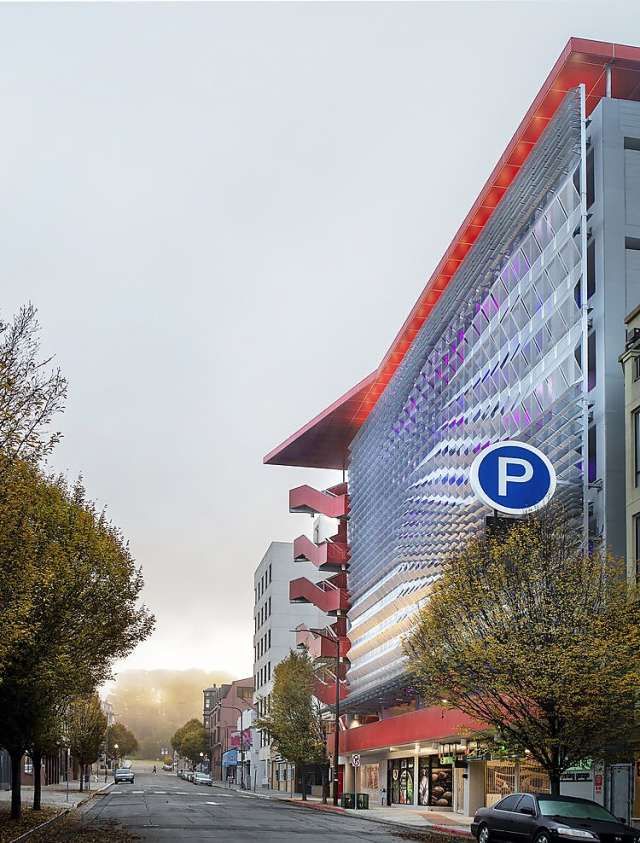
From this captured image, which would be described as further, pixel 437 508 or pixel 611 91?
pixel 437 508

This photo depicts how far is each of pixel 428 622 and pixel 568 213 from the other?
1909 centimetres

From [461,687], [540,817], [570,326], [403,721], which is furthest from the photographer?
[403,721]

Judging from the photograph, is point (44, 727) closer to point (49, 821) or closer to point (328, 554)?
point (49, 821)

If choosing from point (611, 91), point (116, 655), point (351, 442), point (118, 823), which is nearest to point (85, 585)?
point (116, 655)

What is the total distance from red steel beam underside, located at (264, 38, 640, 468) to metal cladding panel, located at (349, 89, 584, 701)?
1.21m

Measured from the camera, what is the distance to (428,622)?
33281mm

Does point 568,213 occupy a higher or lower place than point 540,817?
higher

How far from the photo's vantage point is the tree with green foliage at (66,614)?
31438 millimetres

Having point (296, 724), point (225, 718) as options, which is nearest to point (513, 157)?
point (296, 724)

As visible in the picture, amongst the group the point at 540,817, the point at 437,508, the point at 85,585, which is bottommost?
the point at 540,817

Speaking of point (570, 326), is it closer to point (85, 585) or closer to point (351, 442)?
point (85, 585)

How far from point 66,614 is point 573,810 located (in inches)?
615

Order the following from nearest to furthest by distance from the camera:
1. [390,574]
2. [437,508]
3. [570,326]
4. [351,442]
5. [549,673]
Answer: [549,673]
[570,326]
[437,508]
[390,574]
[351,442]

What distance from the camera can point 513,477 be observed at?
40625mm
